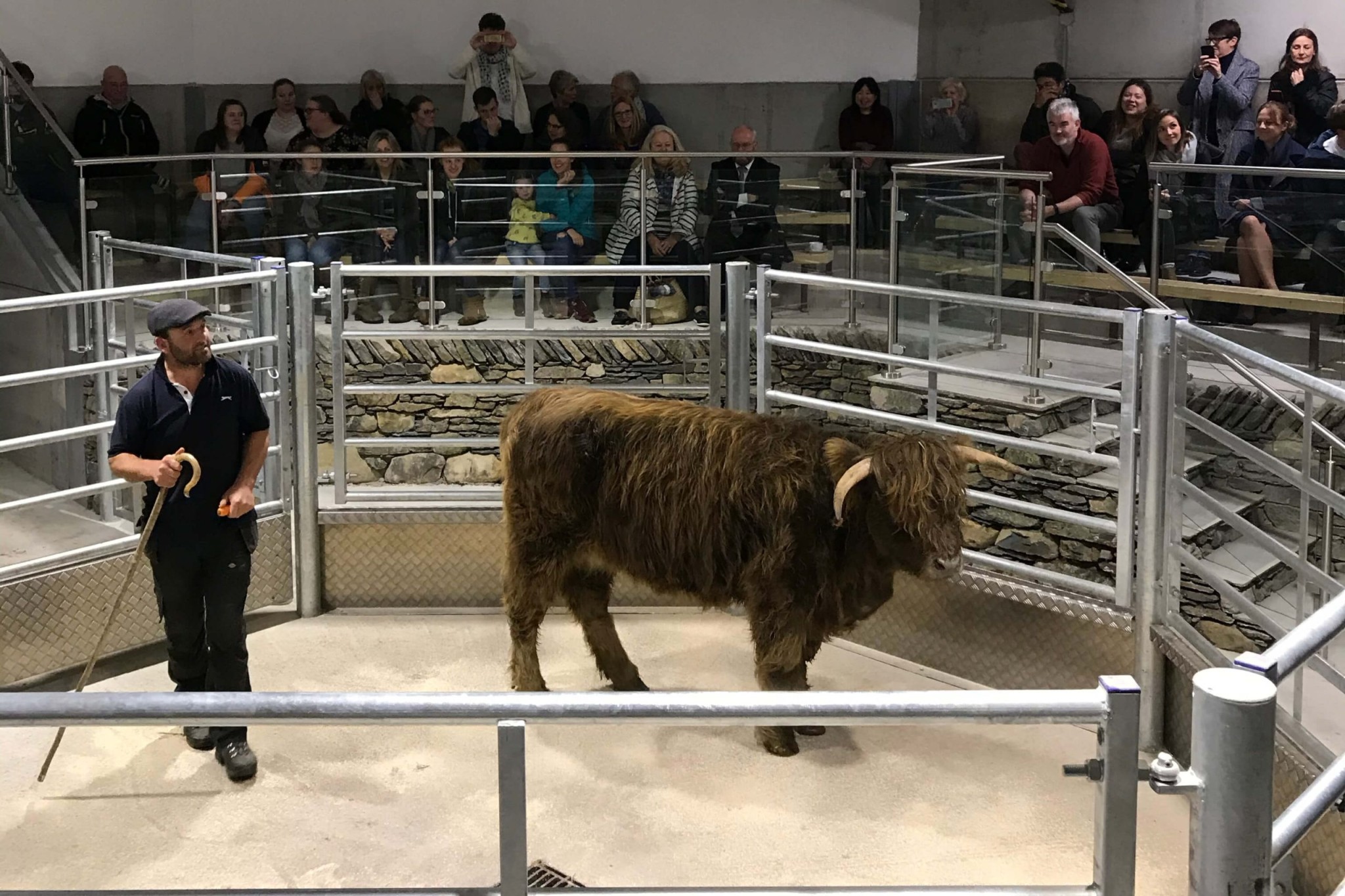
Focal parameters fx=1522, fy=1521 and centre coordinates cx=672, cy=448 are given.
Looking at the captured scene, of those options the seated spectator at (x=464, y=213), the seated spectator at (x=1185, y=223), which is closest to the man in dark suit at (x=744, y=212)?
the seated spectator at (x=464, y=213)

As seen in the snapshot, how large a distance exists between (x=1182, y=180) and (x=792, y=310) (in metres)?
2.01

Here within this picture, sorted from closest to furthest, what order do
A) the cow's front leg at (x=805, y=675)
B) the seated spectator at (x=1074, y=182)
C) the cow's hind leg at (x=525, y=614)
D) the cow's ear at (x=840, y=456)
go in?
the cow's ear at (x=840, y=456) → the cow's front leg at (x=805, y=675) → the cow's hind leg at (x=525, y=614) → the seated spectator at (x=1074, y=182)

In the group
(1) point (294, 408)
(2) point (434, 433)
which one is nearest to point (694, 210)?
(2) point (434, 433)

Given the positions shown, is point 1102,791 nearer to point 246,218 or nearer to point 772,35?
point 246,218

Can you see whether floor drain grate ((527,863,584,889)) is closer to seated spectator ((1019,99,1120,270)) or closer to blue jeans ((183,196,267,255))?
seated spectator ((1019,99,1120,270))

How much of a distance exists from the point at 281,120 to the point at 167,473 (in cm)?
652

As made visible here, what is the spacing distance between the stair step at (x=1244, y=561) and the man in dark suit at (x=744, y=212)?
359 cm

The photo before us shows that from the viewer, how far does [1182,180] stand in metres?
7.41

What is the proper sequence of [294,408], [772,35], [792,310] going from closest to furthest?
[294,408] < [792,310] < [772,35]

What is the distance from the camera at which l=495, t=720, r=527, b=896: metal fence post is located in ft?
7.09

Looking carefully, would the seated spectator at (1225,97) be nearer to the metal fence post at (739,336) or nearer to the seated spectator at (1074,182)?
the seated spectator at (1074,182)

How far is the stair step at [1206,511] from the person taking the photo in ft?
18.5

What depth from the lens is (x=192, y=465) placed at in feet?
14.7

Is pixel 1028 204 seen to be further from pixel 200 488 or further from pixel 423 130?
pixel 200 488
